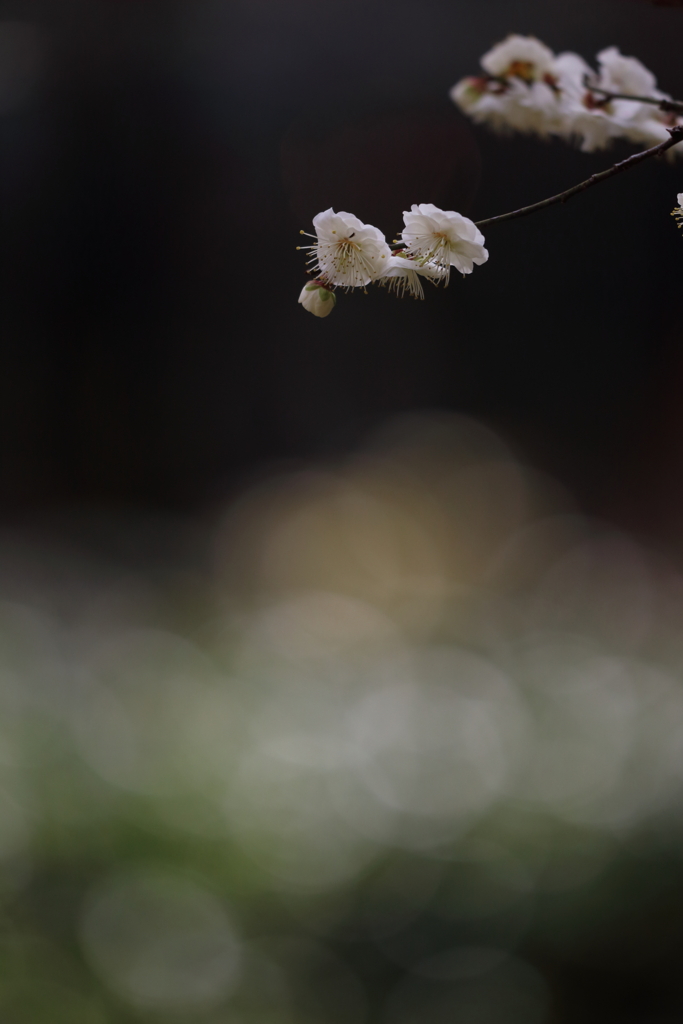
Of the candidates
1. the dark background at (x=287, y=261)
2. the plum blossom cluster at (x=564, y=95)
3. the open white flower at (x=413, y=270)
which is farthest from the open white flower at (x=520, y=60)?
the dark background at (x=287, y=261)

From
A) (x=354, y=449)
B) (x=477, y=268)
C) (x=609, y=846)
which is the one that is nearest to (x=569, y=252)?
(x=477, y=268)

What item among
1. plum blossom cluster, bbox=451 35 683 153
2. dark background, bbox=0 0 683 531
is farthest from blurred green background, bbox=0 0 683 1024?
plum blossom cluster, bbox=451 35 683 153

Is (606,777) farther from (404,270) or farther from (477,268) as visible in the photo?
(477,268)

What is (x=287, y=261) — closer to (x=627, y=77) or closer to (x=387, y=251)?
(x=627, y=77)

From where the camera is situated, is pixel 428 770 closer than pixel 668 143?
No

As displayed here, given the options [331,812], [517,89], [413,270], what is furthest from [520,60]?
[331,812]

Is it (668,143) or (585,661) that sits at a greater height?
(668,143)
